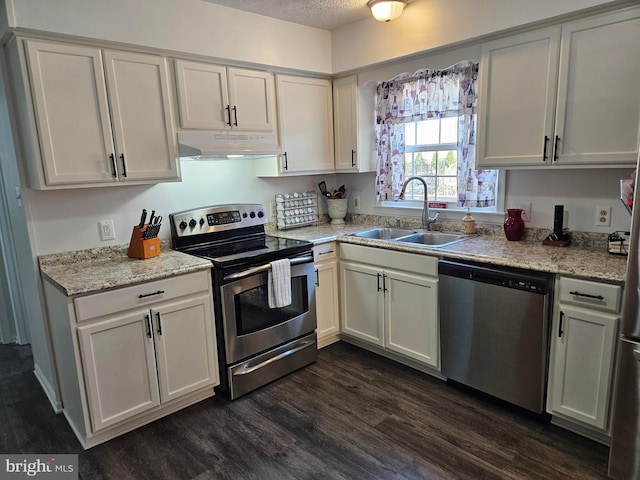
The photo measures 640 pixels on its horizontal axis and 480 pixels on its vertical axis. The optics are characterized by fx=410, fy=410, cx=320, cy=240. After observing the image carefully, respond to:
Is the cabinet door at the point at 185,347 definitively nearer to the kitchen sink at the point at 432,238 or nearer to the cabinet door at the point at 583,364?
the kitchen sink at the point at 432,238

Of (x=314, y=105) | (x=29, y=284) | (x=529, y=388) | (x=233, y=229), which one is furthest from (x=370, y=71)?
(x=29, y=284)

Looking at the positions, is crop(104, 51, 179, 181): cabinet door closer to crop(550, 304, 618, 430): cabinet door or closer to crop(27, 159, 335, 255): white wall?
crop(27, 159, 335, 255): white wall

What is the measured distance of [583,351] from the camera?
6.72 feet

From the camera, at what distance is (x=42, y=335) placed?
2631mm

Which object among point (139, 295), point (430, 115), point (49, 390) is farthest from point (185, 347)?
point (430, 115)

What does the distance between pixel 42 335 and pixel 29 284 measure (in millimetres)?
341

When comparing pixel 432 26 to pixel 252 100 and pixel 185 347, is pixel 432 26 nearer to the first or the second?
pixel 252 100

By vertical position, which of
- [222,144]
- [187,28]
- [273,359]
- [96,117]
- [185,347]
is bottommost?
[273,359]

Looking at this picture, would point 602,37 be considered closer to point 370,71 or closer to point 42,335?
point 370,71

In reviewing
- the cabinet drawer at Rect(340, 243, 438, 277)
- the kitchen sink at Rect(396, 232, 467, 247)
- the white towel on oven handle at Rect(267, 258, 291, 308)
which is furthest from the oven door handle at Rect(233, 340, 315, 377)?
the kitchen sink at Rect(396, 232, 467, 247)

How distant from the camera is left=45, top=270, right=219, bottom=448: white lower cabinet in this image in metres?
2.12

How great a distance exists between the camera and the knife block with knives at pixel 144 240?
Result: 2.61 metres

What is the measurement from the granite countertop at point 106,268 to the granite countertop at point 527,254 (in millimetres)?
979

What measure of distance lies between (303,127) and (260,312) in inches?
61.9
